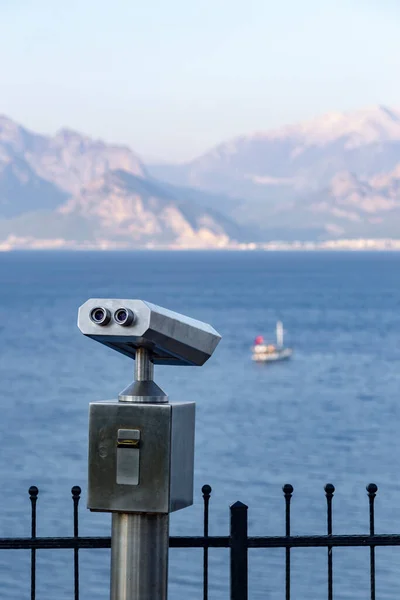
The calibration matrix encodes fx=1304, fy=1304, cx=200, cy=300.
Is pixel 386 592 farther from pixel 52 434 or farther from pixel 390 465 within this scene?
pixel 52 434

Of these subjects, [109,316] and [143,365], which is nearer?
[109,316]

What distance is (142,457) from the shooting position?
5113 mm

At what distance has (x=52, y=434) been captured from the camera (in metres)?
46.2

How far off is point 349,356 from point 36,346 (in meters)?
22.0

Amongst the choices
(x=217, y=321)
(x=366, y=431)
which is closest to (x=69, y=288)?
(x=217, y=321)

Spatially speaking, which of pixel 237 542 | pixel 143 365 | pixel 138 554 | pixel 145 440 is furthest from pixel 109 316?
pixel 237 542

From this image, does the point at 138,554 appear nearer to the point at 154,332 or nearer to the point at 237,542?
the point at 237,542

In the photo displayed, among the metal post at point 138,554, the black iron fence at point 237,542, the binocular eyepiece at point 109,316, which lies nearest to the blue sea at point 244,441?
the black iron fence at point 237,542

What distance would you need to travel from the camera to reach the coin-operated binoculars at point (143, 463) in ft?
16.7

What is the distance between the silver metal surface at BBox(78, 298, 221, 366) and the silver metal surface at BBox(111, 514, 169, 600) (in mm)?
655

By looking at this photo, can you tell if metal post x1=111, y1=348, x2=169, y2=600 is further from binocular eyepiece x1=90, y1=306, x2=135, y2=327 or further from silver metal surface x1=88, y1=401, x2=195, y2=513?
binocular eyepiece x1=90, y1=306, x2=135, y2=327

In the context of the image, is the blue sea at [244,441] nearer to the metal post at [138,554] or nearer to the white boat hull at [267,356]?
the white boat hull at [267,356]

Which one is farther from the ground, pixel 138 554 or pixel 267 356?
pixel 267 356

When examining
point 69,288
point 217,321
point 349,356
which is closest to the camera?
point 349,356
